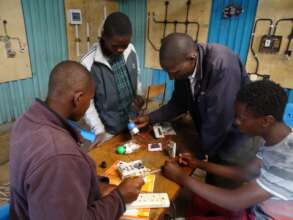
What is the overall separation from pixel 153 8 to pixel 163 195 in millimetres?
4147

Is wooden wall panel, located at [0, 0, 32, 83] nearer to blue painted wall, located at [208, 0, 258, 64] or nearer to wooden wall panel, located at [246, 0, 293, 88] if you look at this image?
blue painted wall, located at [208, 0, 258, 64]

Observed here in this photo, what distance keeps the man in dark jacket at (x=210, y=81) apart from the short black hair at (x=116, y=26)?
38cm

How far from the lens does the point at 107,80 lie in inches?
69.9

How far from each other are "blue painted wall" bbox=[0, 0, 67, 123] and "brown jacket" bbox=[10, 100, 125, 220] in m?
3.05

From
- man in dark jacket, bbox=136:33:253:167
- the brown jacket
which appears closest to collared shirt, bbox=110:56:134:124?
man in dark jacket, bbox=136:33:253:167

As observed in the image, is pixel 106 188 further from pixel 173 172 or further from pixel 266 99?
pixel 266 99

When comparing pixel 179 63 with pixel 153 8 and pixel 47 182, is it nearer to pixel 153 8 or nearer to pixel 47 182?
pixel 47 182

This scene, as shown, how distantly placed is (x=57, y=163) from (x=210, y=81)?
108 centimetres

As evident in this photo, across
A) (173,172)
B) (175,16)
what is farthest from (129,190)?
(175,16)

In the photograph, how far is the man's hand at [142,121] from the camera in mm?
1828

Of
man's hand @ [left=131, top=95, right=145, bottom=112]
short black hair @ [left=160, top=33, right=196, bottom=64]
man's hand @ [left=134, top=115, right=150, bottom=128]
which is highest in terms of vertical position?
short black hair @ [left=160, top=33, right=196, bottom=64]

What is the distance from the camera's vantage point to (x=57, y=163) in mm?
636

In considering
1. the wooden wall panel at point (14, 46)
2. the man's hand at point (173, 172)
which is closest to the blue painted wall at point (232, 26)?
the wooden wall panel at point (14, 46)

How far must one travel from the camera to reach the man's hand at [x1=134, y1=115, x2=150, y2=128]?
6.00 feet
